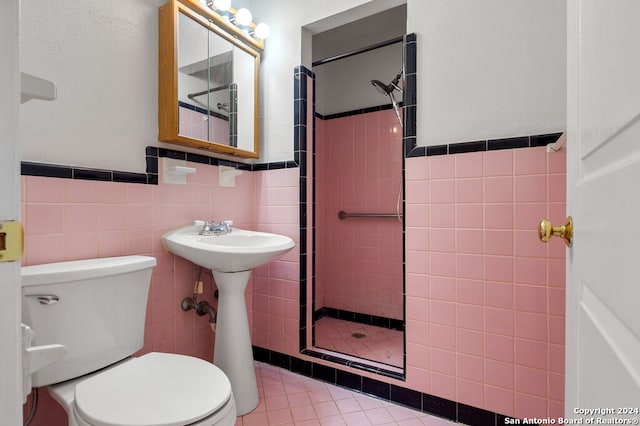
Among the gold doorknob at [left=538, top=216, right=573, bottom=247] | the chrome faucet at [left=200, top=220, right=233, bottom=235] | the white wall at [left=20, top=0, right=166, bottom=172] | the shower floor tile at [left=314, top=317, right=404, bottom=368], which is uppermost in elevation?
the white wall at [left=20, top=0, right=166, bottom=172]

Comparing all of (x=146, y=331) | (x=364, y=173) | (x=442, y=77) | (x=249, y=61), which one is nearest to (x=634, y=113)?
(x=442, y=77)

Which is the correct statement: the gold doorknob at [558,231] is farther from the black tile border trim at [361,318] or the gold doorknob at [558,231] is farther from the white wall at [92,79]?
the black tile border trim at [361,318]

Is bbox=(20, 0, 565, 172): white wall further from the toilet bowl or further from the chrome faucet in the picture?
the toilet bowl

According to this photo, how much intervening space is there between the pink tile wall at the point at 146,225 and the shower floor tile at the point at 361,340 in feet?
2.17

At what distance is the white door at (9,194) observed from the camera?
1.12ft

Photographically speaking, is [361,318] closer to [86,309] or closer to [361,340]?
[361,340]

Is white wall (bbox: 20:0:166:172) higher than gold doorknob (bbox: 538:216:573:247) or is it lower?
higher

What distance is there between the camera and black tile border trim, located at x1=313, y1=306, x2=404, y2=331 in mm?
2420

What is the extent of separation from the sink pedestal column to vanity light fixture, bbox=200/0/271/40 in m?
1.34

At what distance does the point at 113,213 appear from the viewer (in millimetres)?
1331

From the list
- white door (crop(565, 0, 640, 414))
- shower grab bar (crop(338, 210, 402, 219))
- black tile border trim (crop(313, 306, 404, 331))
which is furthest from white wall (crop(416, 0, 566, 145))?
black tile border trim (crop(313, 306, 404, 331))

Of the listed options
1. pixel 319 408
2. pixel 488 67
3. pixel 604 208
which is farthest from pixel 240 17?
pixel 319 408

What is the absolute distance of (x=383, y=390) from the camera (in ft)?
5.18

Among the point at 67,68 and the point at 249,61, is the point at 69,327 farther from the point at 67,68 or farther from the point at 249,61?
the point at 249,61
